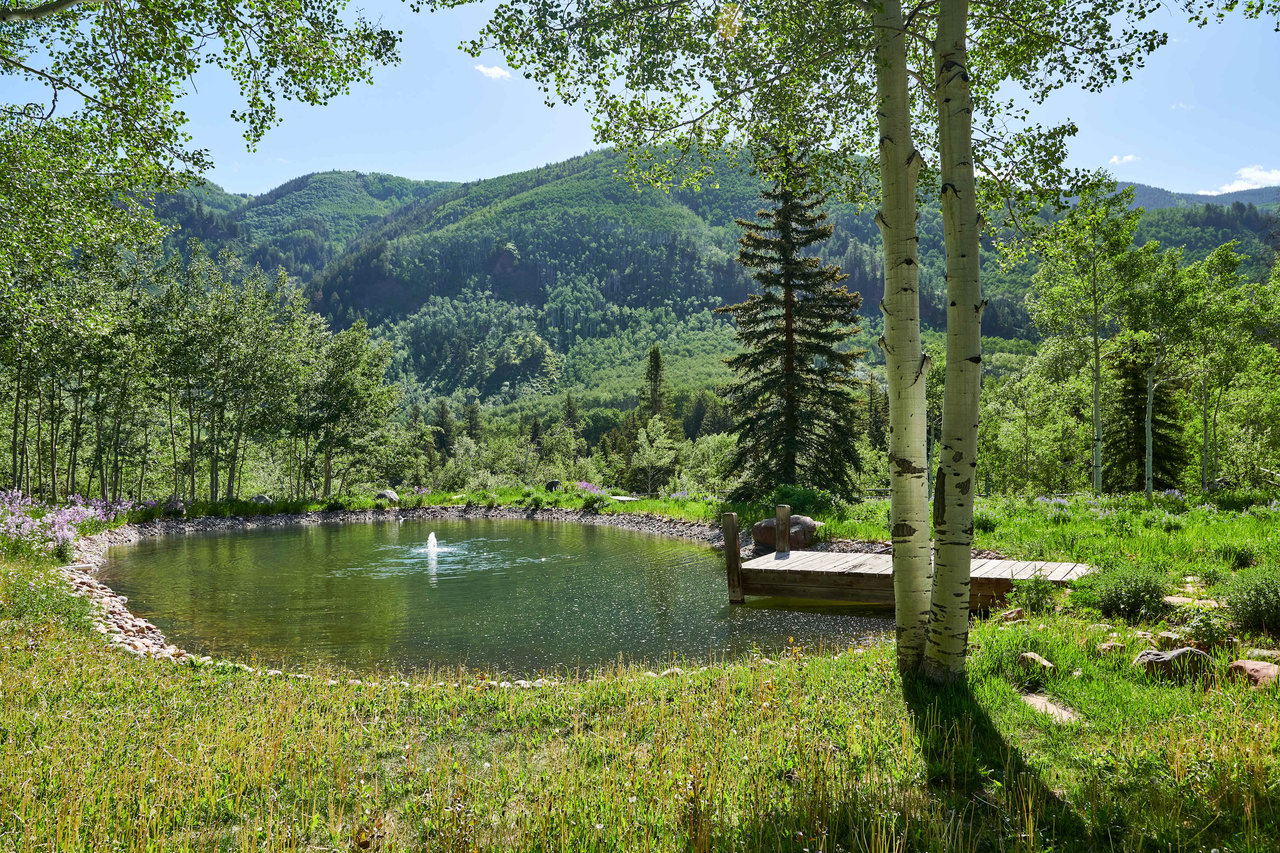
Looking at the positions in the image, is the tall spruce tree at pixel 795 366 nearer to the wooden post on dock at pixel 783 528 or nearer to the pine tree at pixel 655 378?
the wooden post on dock at pixel 783 528

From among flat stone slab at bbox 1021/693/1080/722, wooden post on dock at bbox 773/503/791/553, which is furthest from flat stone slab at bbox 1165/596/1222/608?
wooden post on dock at bbox 773/503/791/553

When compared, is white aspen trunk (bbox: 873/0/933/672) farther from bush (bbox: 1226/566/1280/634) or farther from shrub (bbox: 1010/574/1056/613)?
shrub (bbox: 1010/574/1056/613)

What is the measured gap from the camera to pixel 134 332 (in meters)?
26.2

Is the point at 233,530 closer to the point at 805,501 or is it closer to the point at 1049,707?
the point at 805,501

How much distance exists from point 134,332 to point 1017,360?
90.8m

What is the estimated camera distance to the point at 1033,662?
560 cm

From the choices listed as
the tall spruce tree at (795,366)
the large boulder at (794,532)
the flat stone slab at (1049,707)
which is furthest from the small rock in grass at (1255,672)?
the tall spruce tree at (795,366)

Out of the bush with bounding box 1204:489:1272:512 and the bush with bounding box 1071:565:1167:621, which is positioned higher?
the bush with bounding box 1204:489:1272:512

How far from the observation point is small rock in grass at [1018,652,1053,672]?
5504mm

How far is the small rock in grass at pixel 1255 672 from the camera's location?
4695mm

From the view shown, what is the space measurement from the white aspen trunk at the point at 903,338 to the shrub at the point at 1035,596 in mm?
3715

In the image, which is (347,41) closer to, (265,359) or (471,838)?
(471,838)

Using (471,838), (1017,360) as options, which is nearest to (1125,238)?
(471,838)

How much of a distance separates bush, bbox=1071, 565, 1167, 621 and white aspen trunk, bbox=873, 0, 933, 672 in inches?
134
